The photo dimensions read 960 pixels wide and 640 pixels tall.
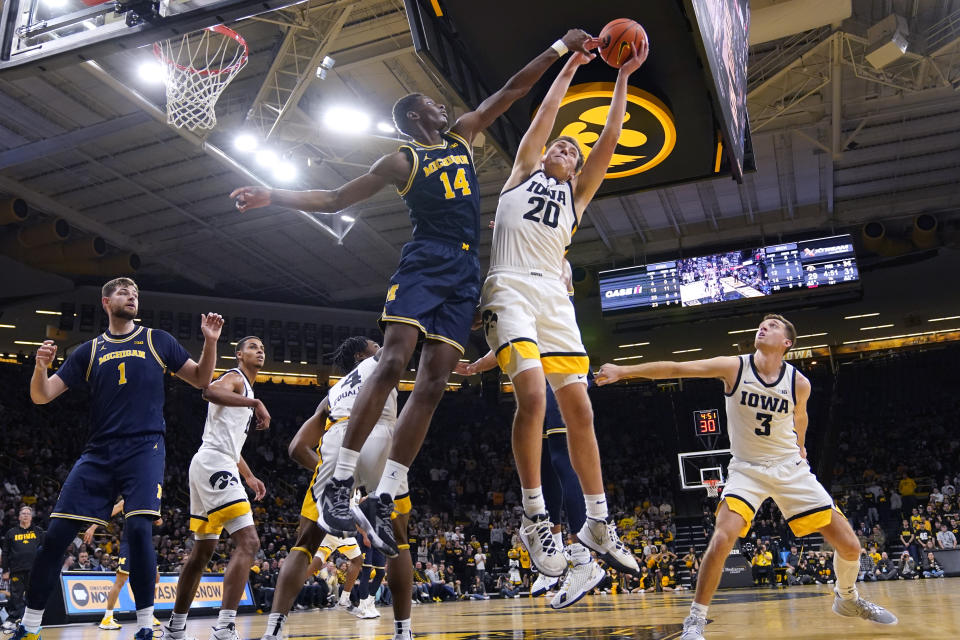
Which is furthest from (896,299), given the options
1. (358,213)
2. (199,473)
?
(199,473)

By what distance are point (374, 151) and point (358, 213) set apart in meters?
3.09

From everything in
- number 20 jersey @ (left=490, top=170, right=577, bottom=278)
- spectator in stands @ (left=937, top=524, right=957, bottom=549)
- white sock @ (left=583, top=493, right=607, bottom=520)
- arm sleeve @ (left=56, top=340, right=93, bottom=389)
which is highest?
number 20 jersey @ (left=490, top=170, right=577, bottom=278)

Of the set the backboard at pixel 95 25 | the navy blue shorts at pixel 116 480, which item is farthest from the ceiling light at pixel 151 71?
the navy blue shorts at pixel 116 480

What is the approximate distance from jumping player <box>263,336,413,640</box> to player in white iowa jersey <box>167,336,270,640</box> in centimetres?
46

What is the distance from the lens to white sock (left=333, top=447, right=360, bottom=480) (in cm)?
366

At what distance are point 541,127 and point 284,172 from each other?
1118 centimetres

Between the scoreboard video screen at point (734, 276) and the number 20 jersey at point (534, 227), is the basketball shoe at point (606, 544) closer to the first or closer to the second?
the number 20 jersey at point (534, 227)

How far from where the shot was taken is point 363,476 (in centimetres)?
464

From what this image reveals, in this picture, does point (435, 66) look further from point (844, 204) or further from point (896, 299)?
point (896, 299)

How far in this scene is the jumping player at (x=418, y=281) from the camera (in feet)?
12.2

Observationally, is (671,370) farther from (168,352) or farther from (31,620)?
(31,620)

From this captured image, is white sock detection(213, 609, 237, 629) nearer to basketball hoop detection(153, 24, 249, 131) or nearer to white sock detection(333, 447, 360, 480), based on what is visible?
white sock detection(333, 447, 360, 480)

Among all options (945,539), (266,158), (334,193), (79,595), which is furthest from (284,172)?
(945,539)

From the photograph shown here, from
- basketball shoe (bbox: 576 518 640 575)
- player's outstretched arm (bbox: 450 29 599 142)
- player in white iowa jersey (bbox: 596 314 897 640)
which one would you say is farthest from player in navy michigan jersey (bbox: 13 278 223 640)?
player in white iowa jersey (bbox: 596 314 897 640)
